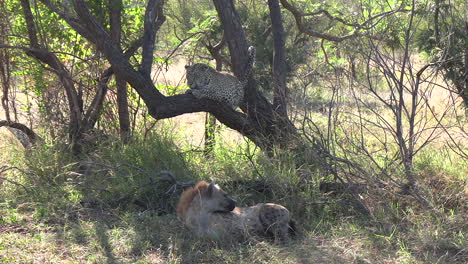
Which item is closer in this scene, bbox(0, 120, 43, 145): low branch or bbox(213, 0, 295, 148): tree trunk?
bbox(213, 0, 295, 148): tree trunk

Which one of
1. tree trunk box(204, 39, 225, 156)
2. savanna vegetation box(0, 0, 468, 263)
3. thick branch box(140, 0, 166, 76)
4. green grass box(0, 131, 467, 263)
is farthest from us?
tree trunk box(204, 39, 225, 156)

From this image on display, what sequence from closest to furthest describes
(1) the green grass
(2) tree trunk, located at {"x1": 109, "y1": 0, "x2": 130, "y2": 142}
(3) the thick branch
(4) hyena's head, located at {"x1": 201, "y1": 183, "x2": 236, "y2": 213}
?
(1) the green grass, (4) hyena's head, located at {"x1": 201, "y1": 183, "x2": 236, "y2": 213}, (3) the thick branch, (2) tree trunk, located at {"x1": 109, "y1": 0, "x2": 130, "y2": 142}

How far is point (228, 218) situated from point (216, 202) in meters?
0.20

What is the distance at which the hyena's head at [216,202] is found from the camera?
18.0 feet

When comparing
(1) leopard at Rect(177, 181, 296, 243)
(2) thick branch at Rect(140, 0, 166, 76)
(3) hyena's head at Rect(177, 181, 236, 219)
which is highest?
(2) thick branch at Rect(140, 0, 166, 76)

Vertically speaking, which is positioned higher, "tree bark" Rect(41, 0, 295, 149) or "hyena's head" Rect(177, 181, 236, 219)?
"tree bark" Rect(41, 0, 295, 149)

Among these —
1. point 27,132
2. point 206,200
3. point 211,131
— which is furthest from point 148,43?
point 27,132

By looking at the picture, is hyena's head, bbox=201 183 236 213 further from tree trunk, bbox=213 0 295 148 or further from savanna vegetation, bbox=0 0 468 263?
tree trunk, bbox=213 0 295 148

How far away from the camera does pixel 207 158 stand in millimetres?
7848

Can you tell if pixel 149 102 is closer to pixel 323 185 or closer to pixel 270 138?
pixel 270 138

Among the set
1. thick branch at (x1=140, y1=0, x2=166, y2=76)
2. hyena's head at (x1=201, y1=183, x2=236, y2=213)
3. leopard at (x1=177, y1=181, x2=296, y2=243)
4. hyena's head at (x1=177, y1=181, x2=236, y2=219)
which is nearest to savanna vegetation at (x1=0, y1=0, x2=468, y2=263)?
thick branch at (x1=140, y1=0, x2=166, y2=76)

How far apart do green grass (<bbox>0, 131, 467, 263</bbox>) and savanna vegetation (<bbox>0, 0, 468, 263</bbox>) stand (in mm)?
19

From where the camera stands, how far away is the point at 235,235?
5.34 meters

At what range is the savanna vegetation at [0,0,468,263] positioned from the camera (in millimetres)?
5262
